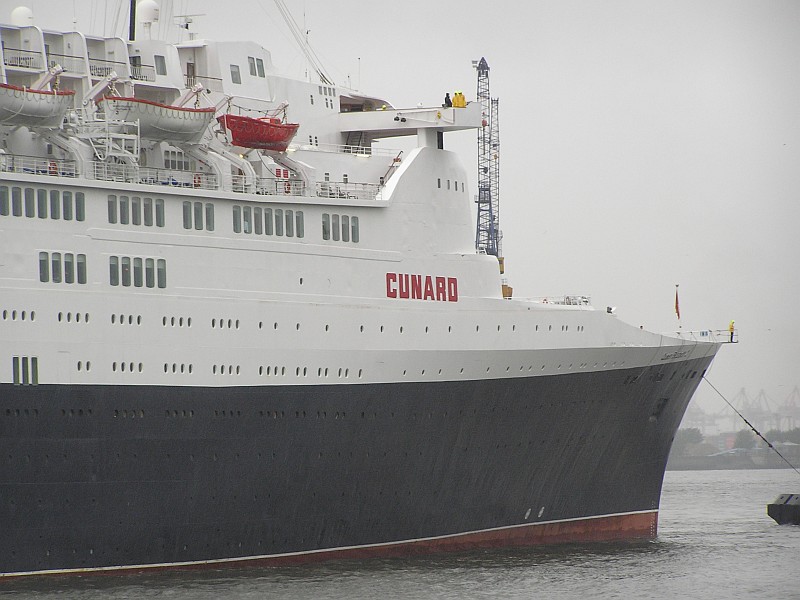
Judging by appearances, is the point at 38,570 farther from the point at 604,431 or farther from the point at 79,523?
the point at 604,431

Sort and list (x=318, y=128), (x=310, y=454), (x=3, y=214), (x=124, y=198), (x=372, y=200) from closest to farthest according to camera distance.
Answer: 1. (x=3, y=214)
2. (x=124, y=198)
3. (x=310, y=454)
4. (x=372, y=200)
5. (x=318, y=128)

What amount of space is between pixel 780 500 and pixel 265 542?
2568 cm

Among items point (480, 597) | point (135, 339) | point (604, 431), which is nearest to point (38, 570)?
point (135, 339)

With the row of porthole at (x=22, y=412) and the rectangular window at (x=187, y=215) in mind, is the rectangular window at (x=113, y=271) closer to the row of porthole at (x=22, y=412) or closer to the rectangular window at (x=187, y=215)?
the rectangular window at (x=187, y=215)

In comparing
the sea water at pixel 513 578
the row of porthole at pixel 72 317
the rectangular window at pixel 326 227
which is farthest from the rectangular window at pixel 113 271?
the sea water at pixel 513 578

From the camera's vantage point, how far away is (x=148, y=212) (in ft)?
105

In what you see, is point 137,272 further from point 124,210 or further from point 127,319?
point 124,210

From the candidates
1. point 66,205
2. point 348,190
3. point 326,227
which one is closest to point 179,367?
point 66,205

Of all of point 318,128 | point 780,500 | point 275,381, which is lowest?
point 780,500

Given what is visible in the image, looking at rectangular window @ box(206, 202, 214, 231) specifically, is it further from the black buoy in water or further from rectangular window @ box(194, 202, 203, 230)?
the black buoy in water

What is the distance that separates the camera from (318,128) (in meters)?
39.7

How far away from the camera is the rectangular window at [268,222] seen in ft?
113

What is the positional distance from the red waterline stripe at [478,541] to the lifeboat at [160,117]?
10.5 m

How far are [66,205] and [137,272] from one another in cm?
229
